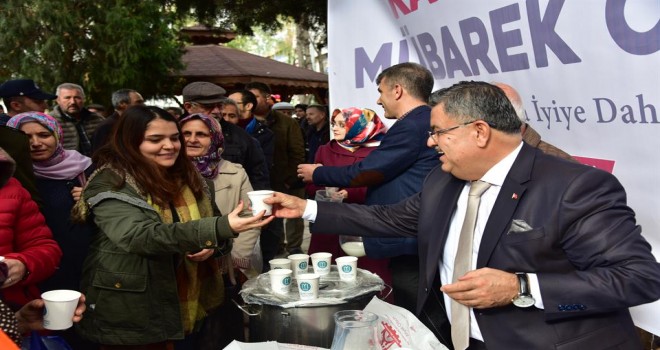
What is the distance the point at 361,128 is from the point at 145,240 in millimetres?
1948

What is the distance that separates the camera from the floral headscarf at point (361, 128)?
4.38 meters

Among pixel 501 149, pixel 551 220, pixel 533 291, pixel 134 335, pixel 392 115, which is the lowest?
pixel 134 335

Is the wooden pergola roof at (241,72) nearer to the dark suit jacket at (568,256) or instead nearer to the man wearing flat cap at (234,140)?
the man wearing flat cap at (234,140)

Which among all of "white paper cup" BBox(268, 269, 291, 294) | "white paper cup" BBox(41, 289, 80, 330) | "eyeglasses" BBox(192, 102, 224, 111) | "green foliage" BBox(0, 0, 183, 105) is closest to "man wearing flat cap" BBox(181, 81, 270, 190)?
"eyeglasses" BBox(192, 102, 224, 111)

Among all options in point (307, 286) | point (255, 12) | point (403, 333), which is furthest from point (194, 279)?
point (255, 12)

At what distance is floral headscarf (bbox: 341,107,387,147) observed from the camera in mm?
4375

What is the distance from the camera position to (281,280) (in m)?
3.10

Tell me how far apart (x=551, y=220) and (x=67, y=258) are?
3.09 meters

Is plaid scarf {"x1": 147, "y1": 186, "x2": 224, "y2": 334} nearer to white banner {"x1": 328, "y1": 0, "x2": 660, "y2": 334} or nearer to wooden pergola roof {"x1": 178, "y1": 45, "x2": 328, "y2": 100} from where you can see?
white banner {"x1": 328, "y1": 0, "x2": 660, "y2": 334}

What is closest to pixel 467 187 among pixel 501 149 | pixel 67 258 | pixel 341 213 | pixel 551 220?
pixel 501 149

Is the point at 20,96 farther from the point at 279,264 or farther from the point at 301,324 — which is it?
the point at 301,324

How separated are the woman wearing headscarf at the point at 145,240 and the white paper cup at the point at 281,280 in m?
0.32

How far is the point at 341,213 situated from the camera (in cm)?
311

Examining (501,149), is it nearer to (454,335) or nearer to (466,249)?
(466,249)
